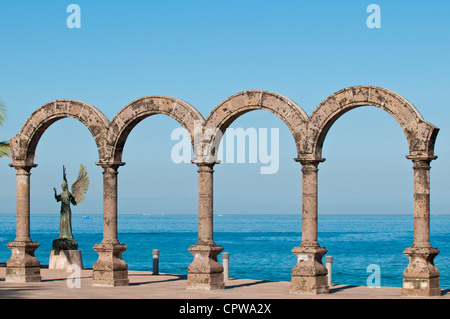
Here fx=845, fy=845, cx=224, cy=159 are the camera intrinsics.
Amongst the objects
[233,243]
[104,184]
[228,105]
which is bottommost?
[233,243]

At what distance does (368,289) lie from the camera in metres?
20.3

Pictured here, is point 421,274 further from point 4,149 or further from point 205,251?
point 4,149

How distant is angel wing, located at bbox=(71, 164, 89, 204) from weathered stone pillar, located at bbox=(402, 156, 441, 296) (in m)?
13.4

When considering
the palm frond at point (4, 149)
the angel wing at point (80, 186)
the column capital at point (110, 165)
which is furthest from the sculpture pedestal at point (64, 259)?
the column capital at point (110, 165)

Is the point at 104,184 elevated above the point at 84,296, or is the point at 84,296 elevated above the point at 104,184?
the point at 104,184

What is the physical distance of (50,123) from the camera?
74.0ft

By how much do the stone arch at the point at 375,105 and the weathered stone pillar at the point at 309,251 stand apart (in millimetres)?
481

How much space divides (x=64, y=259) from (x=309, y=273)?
10844 mm

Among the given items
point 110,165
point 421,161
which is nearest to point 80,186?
point 110,165

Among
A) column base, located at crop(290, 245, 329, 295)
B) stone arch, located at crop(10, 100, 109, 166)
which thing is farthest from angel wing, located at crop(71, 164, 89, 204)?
column base, located at crop(290, 245, 329, 295)

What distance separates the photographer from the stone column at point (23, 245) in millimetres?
22297
